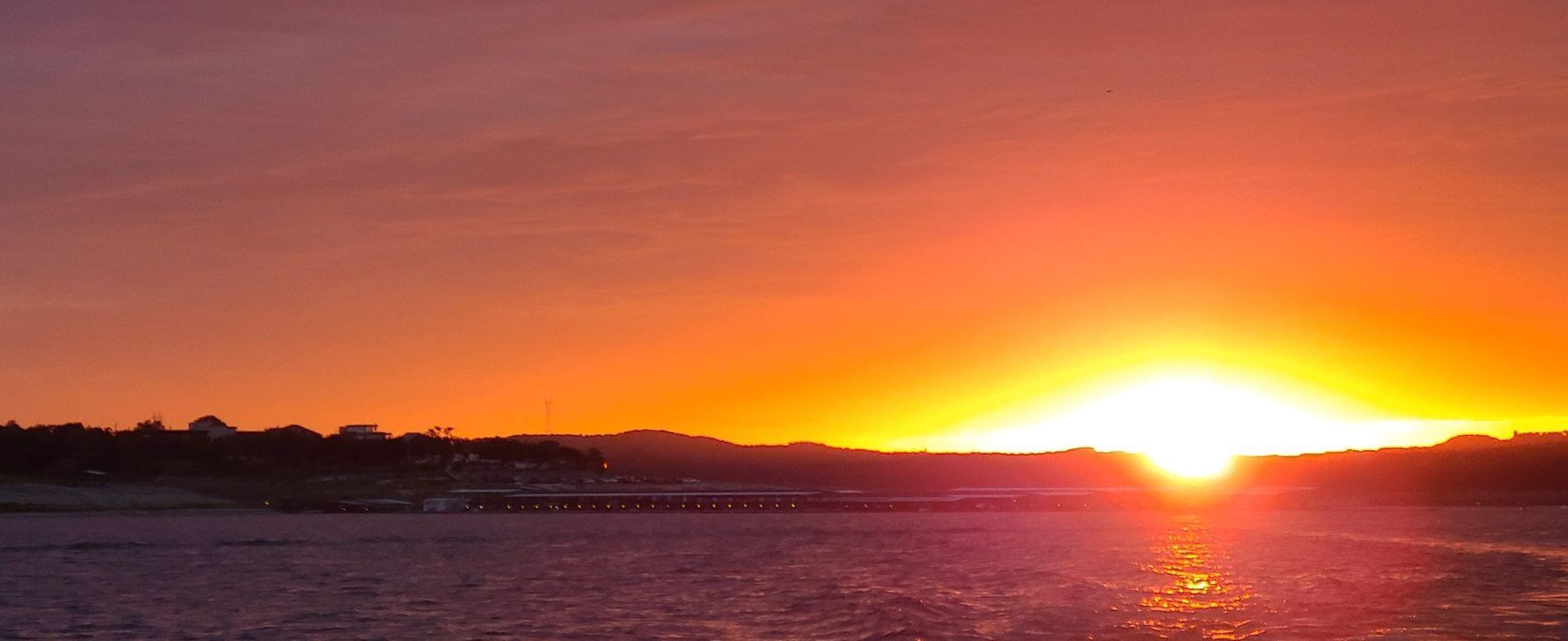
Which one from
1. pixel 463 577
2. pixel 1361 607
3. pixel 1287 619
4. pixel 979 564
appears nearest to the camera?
pixel 1287 619

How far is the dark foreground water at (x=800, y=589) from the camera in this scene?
69.8 meters

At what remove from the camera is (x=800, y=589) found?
9231 centimetres

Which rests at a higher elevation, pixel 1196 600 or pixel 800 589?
pixel 800 589

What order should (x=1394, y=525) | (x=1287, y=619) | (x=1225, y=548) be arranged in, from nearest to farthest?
(x=1287, y=619) → (x=1225, y=548) → (x=1394, y=525)

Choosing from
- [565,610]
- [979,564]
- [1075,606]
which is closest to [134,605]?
[565,610]

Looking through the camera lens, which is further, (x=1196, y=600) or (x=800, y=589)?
(x=800, y=589)

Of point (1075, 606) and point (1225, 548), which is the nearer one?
point (1075, 606)

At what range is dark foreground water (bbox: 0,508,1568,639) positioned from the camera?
229 feet

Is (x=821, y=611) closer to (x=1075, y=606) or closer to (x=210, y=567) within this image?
(x=1075, y=606)

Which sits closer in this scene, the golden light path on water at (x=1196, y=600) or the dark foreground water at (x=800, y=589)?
the golden light path on water at (x=1196, y=600)

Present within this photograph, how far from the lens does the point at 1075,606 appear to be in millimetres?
78562

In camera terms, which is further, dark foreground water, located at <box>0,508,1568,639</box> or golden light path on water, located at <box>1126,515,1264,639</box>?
dark foreground water, located at <box>0,508,1568,639</box>

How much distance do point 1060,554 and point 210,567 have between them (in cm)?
6452

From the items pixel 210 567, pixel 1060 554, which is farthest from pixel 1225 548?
pixel 210 567
